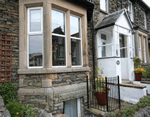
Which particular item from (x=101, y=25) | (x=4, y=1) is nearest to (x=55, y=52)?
(x=4, y=1)

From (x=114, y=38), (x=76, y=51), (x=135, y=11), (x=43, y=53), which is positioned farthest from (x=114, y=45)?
(x=135, y=11)

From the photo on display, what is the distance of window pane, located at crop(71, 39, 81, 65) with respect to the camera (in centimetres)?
501

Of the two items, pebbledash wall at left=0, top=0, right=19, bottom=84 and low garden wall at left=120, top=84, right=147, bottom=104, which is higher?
pebbledash wall at left=0, top=0, right=19, bottom=84

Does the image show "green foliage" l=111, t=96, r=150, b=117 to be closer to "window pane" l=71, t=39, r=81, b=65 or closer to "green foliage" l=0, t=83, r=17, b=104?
"window pane" l=71, t=39, r=81, b=65

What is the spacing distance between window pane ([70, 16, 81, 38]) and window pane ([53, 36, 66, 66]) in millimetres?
681

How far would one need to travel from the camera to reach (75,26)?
16.9ft

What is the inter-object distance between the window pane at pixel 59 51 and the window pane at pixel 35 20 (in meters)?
0.72

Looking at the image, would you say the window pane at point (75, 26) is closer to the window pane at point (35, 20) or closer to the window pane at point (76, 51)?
the window pane at point (76, 51)

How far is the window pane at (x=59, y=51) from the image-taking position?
14.3 ft

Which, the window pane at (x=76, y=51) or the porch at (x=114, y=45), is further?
the porch at (x=114, y=45)

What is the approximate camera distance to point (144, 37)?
1000 centimetres

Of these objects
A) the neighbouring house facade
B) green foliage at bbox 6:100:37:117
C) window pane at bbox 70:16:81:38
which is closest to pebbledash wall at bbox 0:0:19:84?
green foliage at bbox 6:100:37:117

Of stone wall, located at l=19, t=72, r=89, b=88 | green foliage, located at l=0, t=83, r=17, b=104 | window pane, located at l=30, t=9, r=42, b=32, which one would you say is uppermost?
window pane, located at l=30, t=9, r=42, b=32

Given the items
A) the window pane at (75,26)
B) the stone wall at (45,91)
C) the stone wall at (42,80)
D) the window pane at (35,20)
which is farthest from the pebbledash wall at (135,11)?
the stone wall at (45,91)
